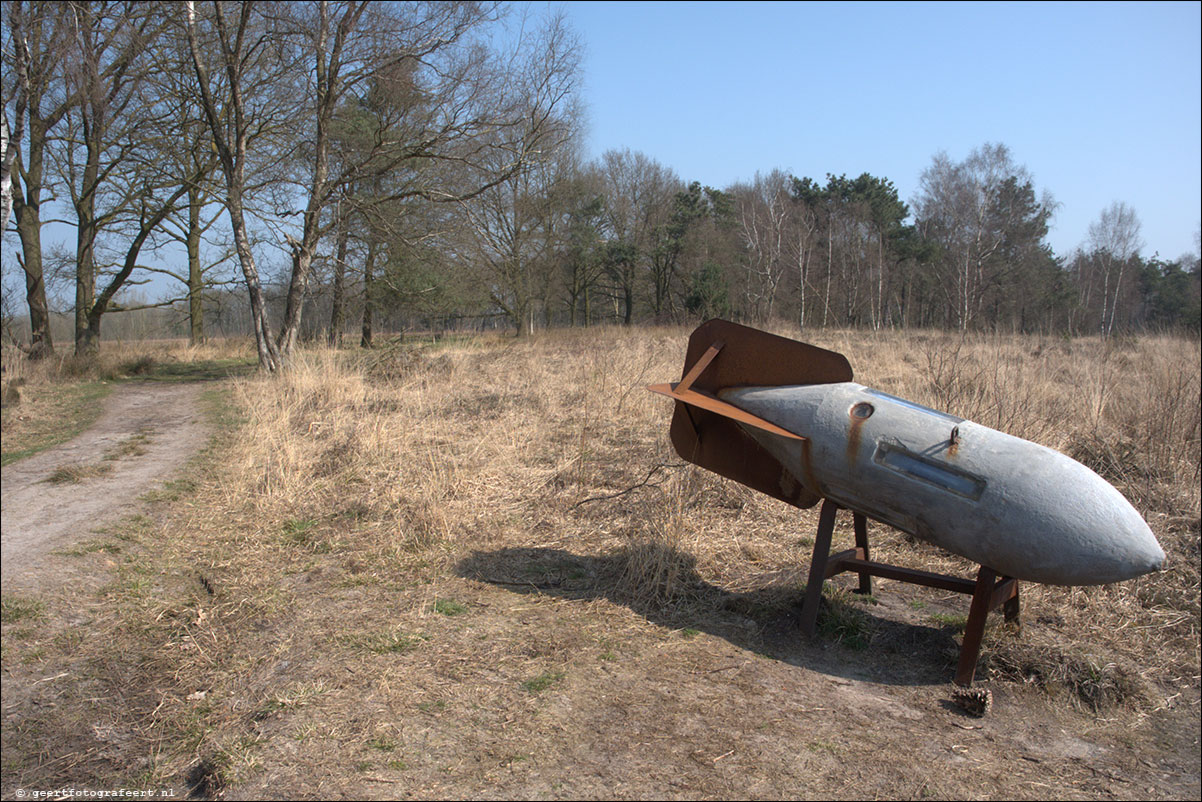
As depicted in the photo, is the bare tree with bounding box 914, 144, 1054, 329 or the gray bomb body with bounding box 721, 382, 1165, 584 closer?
the gray bomb body with bounding box 721, 382, 1165, 584

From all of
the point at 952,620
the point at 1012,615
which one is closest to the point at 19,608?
the point at 952,620

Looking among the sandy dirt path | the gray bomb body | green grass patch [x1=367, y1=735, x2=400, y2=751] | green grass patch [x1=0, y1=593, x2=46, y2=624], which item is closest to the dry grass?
the sandy dirt path

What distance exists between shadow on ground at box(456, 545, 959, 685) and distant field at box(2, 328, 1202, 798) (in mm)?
20

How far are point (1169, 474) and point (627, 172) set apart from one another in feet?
124

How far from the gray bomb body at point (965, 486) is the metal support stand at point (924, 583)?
0.68ft

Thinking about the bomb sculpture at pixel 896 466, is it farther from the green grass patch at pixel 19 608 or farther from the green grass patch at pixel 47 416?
the green grass patch at pixel 47 416

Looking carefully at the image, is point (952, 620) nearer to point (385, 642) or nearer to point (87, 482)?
point (385, 642)

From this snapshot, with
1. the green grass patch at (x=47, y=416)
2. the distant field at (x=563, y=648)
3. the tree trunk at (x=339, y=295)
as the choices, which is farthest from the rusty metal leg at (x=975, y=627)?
the tree trunk at (x=339, y=295)

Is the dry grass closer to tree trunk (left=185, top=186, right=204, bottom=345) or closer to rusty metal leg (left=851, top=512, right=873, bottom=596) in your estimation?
tree trunk (left=185, top=186, right=204, bottom=345)

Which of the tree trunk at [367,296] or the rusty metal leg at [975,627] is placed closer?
the rusty metal leg at [975,627]

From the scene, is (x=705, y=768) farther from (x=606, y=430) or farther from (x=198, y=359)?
(x=198, y=359)

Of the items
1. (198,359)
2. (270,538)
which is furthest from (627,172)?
(270,538)

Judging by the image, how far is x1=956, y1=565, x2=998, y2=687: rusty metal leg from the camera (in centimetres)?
334

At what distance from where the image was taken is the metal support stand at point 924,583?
336 cm
